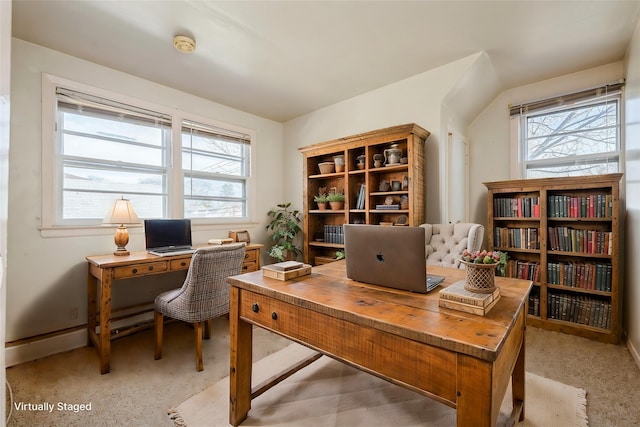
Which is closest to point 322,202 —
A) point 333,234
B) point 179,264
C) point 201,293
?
point 333,234

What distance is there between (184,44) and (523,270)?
379 centimetres

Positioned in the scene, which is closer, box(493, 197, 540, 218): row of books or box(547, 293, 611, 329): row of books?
box(547, 293, 611, 329): row of books

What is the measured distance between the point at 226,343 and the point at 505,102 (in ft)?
13.1

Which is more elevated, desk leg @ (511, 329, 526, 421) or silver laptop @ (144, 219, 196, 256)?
silver laptop @ (144, 219, 196, 256)

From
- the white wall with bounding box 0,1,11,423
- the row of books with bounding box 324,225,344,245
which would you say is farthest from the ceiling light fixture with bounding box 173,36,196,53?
the row of books with bounding box 324,225,344,245

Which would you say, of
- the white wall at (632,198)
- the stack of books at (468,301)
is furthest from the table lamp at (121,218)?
the white wall at (632,198)

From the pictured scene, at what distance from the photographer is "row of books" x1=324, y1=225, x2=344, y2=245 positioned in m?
3.48

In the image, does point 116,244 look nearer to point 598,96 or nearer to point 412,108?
point 412,108

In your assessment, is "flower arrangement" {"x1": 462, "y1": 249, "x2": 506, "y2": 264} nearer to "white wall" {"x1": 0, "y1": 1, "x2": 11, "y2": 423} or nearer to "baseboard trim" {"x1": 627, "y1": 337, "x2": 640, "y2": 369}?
"white wall" {"x1": 0, "y1": 1, "x2": 11, "y2": 423}

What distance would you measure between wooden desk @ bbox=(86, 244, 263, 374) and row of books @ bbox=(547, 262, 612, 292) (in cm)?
349

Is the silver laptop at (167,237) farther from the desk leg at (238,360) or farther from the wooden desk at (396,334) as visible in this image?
the wooden desk at (396,334)

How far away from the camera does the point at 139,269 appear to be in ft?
7.66

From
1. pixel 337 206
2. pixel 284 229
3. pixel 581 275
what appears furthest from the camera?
pixel 284 229

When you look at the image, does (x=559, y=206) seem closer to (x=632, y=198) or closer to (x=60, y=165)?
(x=632, y=198)
